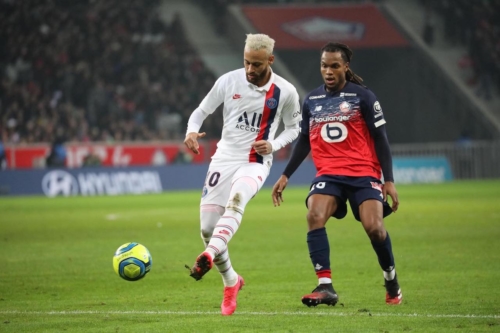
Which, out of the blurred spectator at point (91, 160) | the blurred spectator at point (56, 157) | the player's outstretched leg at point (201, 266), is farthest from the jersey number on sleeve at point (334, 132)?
the blurred spectator at point (91, 160)

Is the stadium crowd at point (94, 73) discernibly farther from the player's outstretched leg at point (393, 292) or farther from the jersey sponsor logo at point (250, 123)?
the player's outstretched leg at point (393, 292)

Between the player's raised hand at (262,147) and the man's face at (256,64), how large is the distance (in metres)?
0.60

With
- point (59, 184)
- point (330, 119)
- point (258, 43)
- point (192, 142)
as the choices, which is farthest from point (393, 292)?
point (59, 184)

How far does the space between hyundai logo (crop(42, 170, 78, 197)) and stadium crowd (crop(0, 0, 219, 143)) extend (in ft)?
4.79

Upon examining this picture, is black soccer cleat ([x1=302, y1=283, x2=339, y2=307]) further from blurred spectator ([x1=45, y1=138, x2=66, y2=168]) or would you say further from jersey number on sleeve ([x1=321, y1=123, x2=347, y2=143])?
blurred spectator ([x1=45, y1=138, x2=66, y2=168])

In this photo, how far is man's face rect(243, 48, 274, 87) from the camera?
866cm

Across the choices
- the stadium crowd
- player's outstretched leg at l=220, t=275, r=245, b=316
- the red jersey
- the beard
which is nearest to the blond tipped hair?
the beard

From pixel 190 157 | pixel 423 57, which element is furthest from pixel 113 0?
pixel 423 57

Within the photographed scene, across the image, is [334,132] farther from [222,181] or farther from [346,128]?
[222,181]

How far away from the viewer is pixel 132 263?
8.50m

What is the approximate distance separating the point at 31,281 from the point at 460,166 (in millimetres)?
29319

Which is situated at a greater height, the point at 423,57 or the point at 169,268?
the point at 423,57

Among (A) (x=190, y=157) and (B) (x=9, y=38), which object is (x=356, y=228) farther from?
(B) (x=9, y=38)

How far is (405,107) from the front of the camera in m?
44.0
